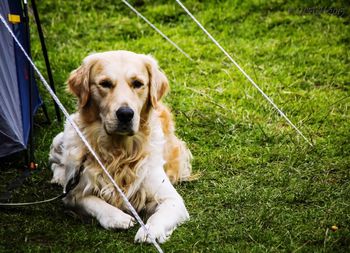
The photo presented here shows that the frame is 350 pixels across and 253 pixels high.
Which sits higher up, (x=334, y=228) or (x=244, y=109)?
(x=334, y=228)

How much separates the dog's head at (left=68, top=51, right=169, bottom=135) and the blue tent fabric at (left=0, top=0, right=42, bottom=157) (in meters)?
0.67

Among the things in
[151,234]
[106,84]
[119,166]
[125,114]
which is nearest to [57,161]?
[119,166]

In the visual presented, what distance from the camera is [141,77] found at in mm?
4152

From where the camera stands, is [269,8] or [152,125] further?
[269,8]

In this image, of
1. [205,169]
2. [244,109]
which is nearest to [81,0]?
[244,109]

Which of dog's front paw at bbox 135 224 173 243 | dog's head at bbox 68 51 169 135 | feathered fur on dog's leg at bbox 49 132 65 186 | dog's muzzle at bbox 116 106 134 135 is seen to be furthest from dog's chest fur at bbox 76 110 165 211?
feathered fur on dog's leg at bbox 49 132 65 186

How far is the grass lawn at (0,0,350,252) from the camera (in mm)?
3797

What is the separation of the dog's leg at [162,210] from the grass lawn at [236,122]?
0.06 meters

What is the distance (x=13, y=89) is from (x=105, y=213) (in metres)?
1.64

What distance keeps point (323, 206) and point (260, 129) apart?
1713mm

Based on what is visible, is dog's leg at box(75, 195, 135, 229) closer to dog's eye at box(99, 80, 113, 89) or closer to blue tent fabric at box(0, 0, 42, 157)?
dog's eye at box(99, 80, 113, 89)

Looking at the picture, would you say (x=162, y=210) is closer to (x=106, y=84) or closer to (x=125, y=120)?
(x=125, y=120)

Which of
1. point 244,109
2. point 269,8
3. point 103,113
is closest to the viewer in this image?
point 103,113

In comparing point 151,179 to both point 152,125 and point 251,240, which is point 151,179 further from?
point 251,240
